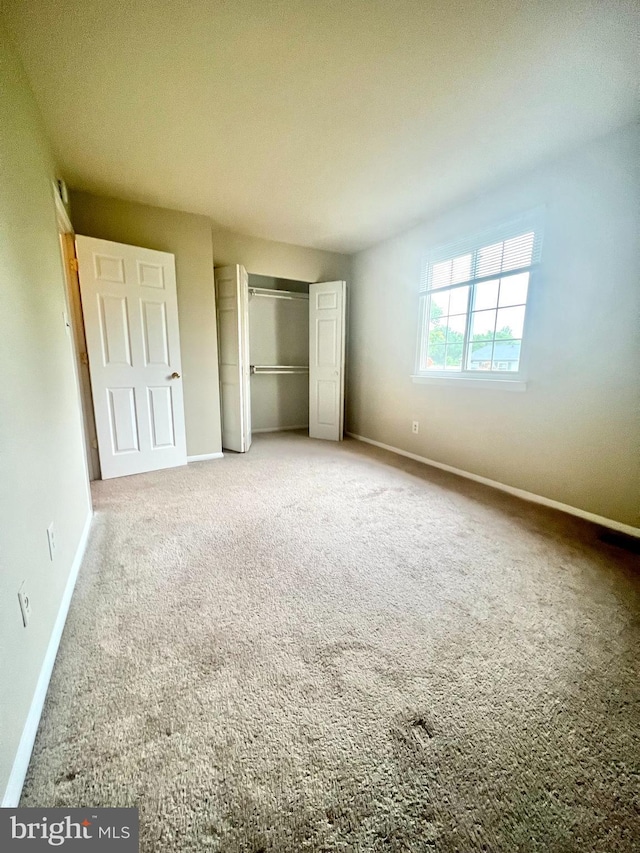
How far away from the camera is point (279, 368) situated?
5074mm

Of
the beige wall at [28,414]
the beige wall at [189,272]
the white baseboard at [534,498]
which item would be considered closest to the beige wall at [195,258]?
the beige wall at [189,272]

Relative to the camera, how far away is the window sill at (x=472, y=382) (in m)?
2.82

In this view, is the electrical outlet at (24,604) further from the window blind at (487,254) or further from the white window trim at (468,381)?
the window blind at (487,254)

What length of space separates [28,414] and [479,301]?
342 centimetres

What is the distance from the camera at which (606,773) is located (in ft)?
3.11

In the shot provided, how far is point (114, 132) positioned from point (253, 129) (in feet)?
3.00

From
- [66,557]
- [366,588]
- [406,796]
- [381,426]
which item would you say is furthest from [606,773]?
[381,426]

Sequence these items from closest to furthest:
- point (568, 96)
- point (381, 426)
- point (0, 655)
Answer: point (0, 655) → point (568, 96) → point (381, 426)

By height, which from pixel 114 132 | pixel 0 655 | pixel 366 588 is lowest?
pixel 366 588

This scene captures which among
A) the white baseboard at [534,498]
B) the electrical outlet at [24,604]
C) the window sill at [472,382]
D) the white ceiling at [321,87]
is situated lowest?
A: the white baseboard at [534,498]

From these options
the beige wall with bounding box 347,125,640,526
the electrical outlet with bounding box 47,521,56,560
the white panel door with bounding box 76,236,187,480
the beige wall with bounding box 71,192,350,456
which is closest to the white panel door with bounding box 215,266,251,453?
the beige wall with bounding box 71,192,350,456

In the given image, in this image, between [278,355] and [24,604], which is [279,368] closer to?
[278,355]

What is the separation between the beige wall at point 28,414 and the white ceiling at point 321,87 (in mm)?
374

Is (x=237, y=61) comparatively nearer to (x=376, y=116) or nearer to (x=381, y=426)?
(x=376, y=116)
